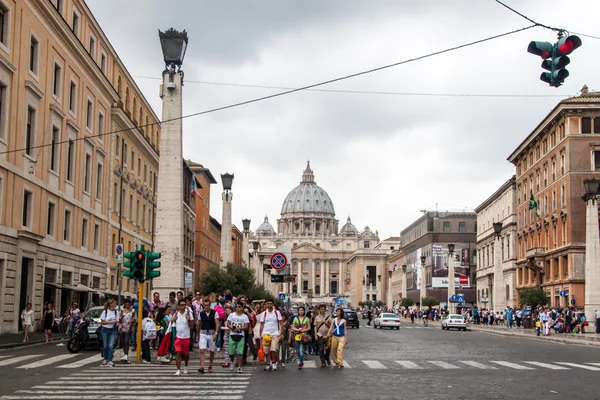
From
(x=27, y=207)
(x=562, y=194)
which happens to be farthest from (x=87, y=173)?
(x=562, y=194)

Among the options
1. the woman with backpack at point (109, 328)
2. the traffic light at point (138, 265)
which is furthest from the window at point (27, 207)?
the woman with backpack at point (109, 328)

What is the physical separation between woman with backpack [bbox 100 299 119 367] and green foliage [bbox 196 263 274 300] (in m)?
28.1

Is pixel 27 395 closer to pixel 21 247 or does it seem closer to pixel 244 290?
pixel 21 247

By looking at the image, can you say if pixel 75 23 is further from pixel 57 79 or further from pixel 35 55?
pixel 35 55

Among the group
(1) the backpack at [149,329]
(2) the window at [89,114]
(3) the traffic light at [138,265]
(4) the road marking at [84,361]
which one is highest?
(2) the window at [89,114]

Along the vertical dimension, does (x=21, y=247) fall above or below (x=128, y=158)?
below

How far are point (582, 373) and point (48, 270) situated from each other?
24.0 m

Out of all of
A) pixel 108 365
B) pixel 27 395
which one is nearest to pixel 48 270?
pixel 108 365

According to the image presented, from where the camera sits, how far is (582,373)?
18141 mm

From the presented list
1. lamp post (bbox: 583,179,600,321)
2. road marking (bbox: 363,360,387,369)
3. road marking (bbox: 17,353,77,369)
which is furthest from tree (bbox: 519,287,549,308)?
road marking (bbox: 17,353,77,369)

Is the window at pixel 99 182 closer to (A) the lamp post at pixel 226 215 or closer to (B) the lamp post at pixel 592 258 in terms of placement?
(A) the lamp post at pixel 226 215

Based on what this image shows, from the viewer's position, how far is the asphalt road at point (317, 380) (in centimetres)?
1349

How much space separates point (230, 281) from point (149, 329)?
29180 millimetres

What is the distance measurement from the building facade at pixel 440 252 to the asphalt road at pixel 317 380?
77705mm
